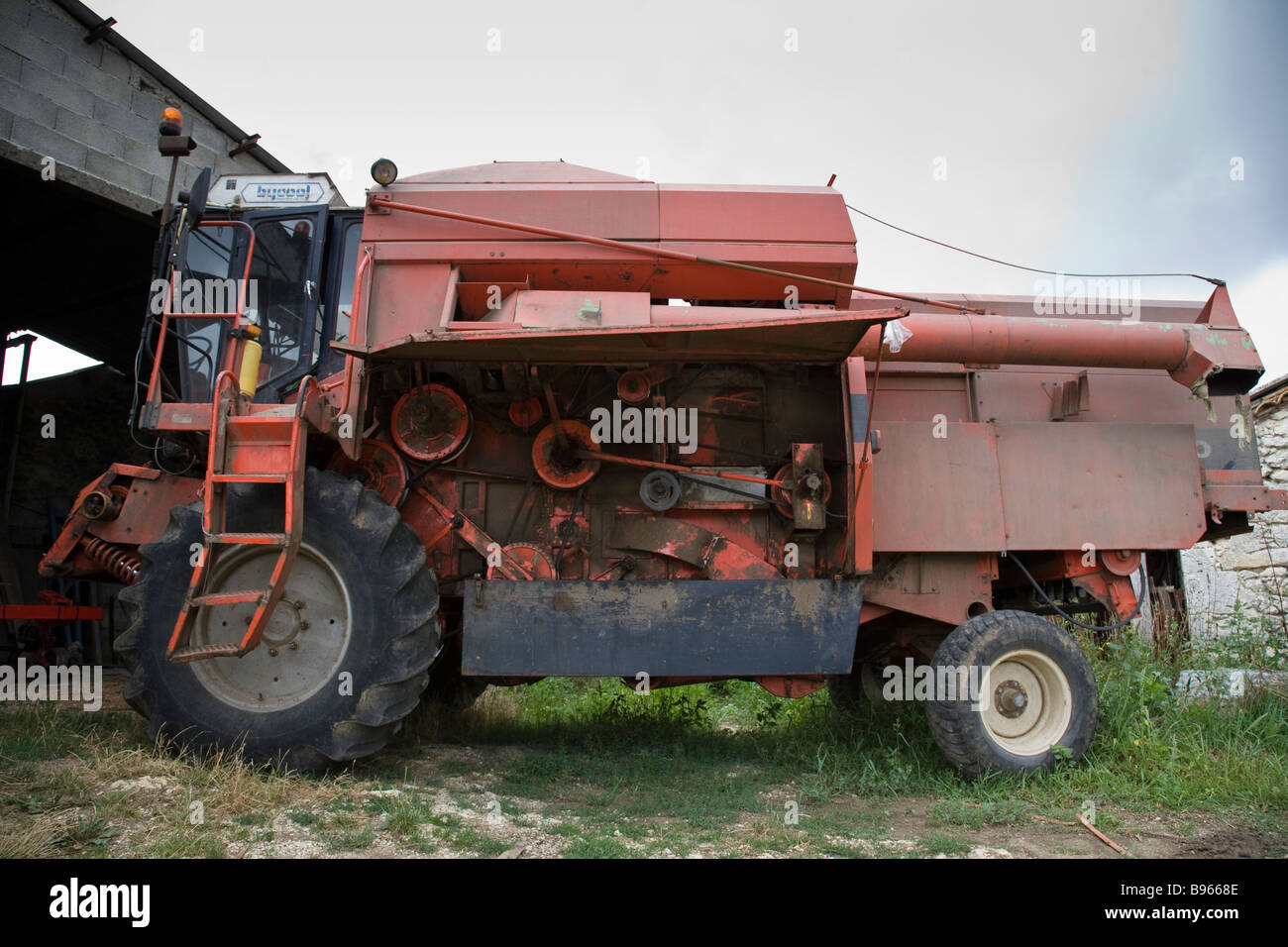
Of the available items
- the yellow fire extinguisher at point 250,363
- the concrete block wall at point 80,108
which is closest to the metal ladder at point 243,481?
the yellow fire extinguisher at point 250,363

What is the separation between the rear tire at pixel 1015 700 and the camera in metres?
4.73

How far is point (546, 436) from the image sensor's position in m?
5.14

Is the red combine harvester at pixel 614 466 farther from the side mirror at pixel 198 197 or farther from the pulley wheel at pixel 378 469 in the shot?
the side mirror at pixel 198 197

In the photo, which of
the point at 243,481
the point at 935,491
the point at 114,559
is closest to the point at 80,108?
Answer: the point at 114,559

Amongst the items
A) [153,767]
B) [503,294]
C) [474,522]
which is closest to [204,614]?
[153,767]

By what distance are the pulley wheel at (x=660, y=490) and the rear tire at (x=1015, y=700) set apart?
5.86ft

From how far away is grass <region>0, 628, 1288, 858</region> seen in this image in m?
3.62

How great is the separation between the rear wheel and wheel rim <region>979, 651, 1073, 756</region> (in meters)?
3.26

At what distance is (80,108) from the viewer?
8305 mm

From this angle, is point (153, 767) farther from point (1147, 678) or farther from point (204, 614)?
point (1147, 678)

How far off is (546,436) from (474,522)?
0.71 m

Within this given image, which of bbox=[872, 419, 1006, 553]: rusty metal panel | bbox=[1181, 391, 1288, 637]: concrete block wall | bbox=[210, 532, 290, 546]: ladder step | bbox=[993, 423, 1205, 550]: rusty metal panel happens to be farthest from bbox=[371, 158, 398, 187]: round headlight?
bbox=[1181, 391, 1288, 637]: concrete block wall

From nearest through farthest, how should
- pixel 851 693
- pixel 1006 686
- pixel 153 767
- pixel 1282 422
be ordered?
pixel 153 767, pixel 1006 686, pixel 851 693, pixel 1282 422

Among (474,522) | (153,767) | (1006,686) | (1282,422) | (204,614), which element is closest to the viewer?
(153,767)
